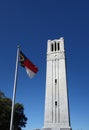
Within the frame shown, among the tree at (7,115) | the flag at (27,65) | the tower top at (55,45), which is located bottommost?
the tree at (7,115)

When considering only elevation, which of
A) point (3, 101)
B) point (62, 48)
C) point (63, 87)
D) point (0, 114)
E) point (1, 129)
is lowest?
point (1, 129)

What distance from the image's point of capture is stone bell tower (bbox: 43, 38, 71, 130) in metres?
47.6

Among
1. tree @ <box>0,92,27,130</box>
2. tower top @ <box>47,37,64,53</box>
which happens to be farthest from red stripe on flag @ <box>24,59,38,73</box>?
tower top @ <box>47,37,64,53</box>

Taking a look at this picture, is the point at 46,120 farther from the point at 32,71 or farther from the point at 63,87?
the point at 32,71

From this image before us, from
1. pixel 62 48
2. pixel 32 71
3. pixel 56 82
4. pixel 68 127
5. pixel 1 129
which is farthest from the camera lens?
pixel 62 48

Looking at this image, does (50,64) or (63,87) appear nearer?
(63,87)

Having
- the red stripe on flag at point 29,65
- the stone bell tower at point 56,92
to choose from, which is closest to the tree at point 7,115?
the stone bell tower at point 56,92

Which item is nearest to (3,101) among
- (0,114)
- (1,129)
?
(0,114)

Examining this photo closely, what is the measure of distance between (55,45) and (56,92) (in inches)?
570

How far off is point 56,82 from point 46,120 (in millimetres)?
9659

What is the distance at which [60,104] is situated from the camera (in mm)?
49500

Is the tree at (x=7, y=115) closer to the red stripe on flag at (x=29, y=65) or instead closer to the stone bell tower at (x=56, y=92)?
the stone bell tower at (x=56, y=92)

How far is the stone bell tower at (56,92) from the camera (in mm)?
47594

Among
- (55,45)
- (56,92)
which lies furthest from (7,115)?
(55,45)
